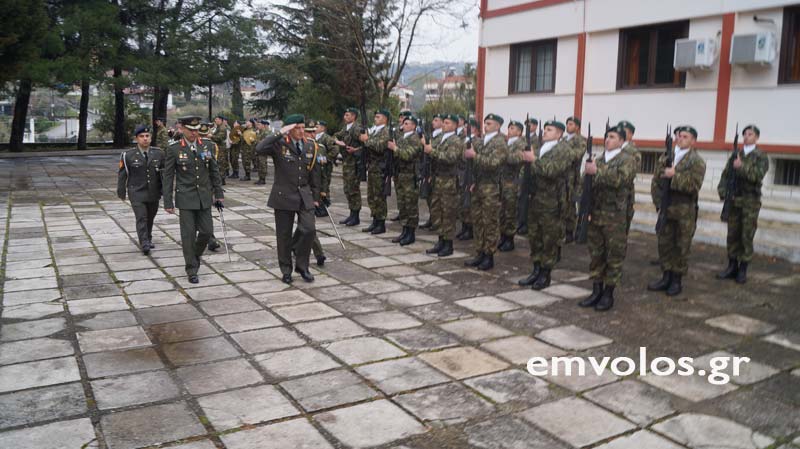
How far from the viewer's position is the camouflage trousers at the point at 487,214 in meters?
7.66

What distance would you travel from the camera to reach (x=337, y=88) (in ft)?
81.7

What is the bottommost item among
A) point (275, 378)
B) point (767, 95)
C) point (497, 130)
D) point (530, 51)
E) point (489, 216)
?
point (275, 378)

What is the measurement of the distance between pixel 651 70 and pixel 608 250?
23.1ft

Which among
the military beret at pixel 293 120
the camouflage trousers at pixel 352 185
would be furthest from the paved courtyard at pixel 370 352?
the camouflage trousers at pixel 352 185

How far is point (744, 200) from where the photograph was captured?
739 cm

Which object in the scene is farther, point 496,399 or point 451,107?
point 451,107

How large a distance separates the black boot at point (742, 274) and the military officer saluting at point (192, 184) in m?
6.01

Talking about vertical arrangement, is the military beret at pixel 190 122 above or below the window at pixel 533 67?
below

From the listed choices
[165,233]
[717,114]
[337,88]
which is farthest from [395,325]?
[337,88]

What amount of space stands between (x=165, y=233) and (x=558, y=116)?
326 inches

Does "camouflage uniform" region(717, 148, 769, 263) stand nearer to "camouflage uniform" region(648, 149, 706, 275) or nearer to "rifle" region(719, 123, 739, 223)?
"rifle" region(719, 123, 739, 223)

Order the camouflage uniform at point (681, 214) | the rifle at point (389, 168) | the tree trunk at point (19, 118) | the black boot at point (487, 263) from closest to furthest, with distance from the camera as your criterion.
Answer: the camouflage uniform at point (681, 214)
the black boot at point (487, 263)
the rifle at point (389, 168)
the tree trunk at point (19, 118)

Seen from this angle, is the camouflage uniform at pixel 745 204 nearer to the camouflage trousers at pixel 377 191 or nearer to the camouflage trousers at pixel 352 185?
the camouflage trousers at pixel 377 191

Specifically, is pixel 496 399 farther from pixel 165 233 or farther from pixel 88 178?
pixel 88 178
